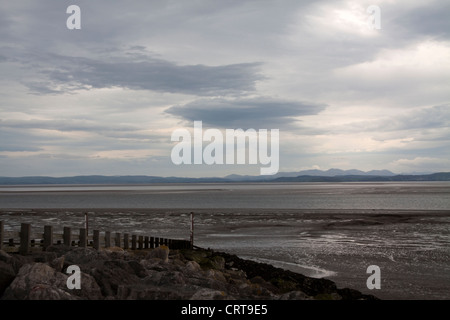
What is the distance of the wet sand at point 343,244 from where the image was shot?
20.4m

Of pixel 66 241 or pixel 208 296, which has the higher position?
pixel 66 241

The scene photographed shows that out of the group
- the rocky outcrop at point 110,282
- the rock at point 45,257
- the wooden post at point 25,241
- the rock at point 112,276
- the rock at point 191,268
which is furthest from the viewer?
the rock at point 191,268

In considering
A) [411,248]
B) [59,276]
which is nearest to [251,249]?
[411,248]

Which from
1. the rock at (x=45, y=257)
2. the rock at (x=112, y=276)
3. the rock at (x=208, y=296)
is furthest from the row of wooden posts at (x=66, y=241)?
the rock at (x=208, y=296)

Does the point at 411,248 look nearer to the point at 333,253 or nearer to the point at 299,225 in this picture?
the point at 333,253

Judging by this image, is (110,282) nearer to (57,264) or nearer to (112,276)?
(112,276)

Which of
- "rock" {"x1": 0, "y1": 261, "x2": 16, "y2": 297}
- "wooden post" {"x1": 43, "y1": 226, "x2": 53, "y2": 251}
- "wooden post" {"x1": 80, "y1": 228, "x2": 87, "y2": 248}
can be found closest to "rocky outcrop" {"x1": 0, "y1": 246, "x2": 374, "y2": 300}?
"rock" {"x1": 0, "y1": 261, "x2": 16, "y2": 297}

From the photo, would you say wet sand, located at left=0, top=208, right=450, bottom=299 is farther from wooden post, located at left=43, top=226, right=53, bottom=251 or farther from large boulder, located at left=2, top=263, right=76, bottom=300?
large boulder, located at left=2, top=263, right=76, bottom=300

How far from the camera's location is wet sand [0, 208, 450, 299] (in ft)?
66.8

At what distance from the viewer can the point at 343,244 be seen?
31656 mm

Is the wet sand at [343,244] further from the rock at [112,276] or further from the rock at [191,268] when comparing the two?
the rock at [112,276]

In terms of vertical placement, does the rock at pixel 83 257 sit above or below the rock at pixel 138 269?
above

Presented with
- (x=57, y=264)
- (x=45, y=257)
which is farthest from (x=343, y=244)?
(x=57, y=264)
